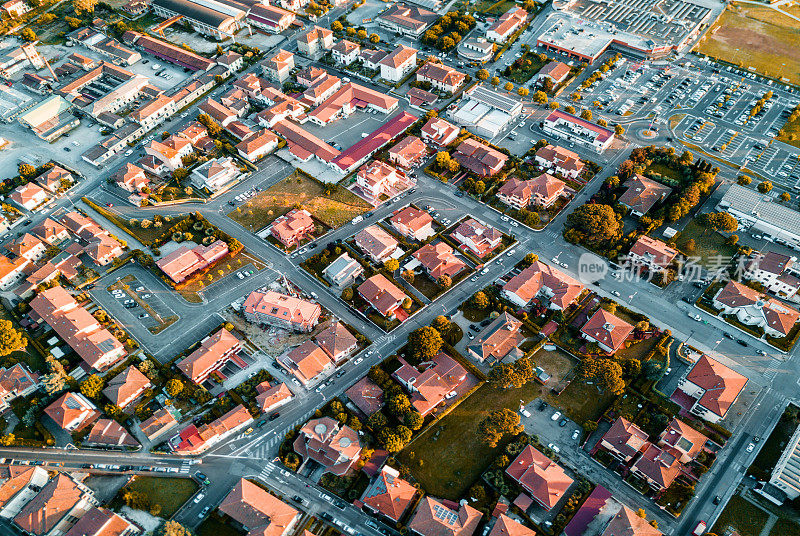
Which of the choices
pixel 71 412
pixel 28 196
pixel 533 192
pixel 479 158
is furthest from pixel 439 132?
pixel 28 196

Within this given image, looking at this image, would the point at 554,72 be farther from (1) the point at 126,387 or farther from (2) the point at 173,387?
(1) the point at 126,387

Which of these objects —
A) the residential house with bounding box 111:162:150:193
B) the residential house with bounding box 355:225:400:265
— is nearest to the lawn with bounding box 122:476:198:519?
the residential house with bounding box 355:225:400:265

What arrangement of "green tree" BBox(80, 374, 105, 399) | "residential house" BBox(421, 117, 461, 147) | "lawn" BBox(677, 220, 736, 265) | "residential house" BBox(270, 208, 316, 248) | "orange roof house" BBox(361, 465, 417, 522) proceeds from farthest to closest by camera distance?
"residential house" BBox(421, 117, 461, 147) → "residential house" BBox(270, 208, 316, 248) → "lawn" BBox(677, 220, 736, 265) → "green tree" BBox(80, 374, 105, 399) → "orange roof house" BBox(361, 465, 417, 522)

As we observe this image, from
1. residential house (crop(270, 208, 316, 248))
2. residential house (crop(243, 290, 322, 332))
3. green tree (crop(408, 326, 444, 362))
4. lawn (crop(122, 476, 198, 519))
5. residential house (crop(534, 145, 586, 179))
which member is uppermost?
residential house (crop(534, 145, 586, 179))

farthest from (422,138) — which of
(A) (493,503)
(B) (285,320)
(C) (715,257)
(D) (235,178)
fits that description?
(A) (493,503)

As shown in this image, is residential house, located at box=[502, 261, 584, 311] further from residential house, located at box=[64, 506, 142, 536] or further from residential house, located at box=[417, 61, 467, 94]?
residential house, located at box=[64, 506, 142, 536]

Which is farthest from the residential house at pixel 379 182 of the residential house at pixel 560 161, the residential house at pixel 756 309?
the residential house at pixel 756 309

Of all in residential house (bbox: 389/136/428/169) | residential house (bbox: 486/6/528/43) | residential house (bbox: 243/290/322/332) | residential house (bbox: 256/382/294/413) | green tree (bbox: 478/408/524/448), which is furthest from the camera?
residential house (bbox: 486/6/528/43)

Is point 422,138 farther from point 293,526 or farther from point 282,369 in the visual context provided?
point 293,526
